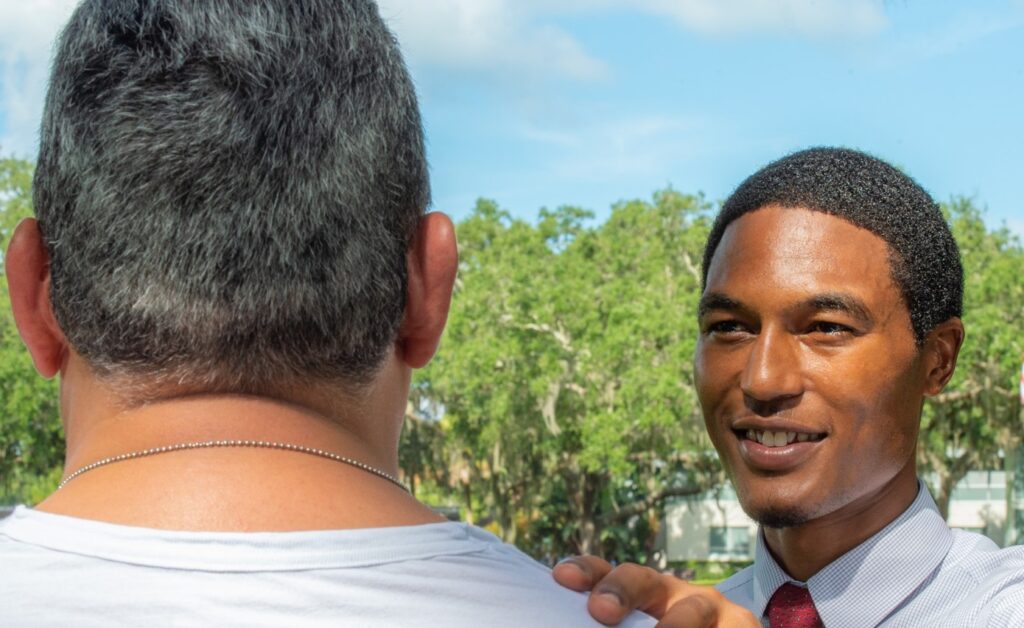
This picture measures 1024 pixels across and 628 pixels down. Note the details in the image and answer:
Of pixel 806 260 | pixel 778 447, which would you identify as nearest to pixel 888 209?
pixel 806 260

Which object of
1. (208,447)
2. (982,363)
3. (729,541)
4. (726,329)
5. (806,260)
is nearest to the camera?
(208,447)

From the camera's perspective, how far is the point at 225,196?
1403mm

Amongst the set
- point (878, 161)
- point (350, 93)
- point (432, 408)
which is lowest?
point (350, 93)

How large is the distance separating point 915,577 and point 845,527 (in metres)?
0.17

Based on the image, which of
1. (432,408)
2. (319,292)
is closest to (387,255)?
(319,292)

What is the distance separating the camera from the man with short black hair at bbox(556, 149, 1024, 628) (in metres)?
2.53

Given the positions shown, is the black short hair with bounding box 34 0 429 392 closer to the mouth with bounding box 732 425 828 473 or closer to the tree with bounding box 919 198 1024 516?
the mouth with bounding box 732 425 828 473

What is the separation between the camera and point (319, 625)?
50.0 inches

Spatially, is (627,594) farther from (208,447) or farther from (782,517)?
(782,517)

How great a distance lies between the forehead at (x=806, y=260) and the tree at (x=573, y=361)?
2453cm

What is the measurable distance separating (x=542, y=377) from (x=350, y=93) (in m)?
27.5

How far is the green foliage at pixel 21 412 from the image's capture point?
29750 millimetres

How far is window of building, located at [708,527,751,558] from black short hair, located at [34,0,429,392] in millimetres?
58004

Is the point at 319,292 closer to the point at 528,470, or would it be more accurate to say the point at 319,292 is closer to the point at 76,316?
the point at 76,316
